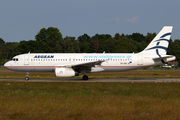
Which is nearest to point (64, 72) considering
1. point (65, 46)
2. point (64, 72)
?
point (64, 72)

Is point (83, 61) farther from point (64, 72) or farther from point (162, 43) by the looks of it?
point (162, 43)

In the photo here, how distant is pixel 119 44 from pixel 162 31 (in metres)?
68.6

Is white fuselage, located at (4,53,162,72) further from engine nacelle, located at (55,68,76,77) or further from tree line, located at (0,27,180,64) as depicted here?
tree line, located at (0,27,180,64)

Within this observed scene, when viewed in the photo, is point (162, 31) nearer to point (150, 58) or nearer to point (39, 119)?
point (150, 58)

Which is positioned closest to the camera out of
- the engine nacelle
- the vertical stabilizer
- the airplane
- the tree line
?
the engine nacelle

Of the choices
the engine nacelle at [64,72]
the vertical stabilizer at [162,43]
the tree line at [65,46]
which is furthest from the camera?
the tree line at [65,46]

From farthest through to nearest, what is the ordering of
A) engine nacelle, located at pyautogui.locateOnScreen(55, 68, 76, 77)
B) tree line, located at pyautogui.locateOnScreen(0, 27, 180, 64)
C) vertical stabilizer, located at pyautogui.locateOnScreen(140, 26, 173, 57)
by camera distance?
tree line, located at pyautogui.locateOnScreen(0, 27, 180, 64) → vertical stabilizer, located at pyautogui.locateOnScreen(140, 26, 173, 57) → engine nacelle, located at pyautogui.locateOnScreen(55, 68, 76, 77)

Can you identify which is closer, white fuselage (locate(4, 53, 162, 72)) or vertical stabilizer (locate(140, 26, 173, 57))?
white fuselage (locate(4, 53, 162, 72))

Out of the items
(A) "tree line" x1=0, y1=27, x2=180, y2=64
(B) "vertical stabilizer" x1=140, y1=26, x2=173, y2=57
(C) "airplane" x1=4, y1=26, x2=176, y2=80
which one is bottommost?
(C) "airplane" x1=4, y1=26, x2=176, y2=80

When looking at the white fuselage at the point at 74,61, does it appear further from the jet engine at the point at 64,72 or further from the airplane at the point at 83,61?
the jet engine at the point at 64,72

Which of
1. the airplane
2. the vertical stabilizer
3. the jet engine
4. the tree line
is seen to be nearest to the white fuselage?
the airplane

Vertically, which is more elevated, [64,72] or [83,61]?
[83,61]

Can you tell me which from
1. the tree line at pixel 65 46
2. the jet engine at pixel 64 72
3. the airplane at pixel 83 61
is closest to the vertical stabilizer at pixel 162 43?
the airplane at pixel 83 61

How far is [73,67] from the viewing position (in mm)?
27438
